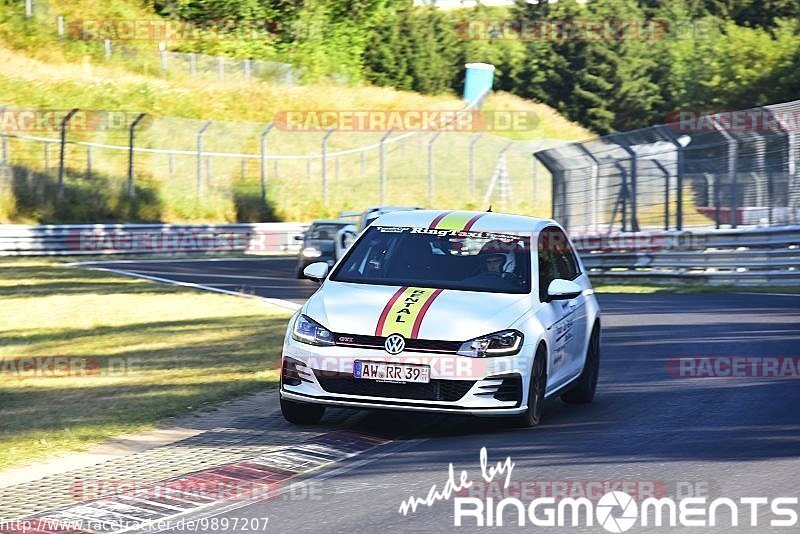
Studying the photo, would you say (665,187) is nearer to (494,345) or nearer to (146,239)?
(146,239)

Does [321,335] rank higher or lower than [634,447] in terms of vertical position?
higher

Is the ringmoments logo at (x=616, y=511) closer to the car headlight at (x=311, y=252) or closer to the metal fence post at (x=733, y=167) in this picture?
the metal fence post at (x=733, y=167)

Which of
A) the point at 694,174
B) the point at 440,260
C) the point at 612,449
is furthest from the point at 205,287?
the point at 612,449

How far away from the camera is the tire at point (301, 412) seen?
9.54 meters

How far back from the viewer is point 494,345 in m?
9.05

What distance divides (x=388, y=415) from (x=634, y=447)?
222 cm

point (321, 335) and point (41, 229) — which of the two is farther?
point (41, 229)

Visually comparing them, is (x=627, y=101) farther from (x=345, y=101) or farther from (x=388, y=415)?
(x=388, y=415)

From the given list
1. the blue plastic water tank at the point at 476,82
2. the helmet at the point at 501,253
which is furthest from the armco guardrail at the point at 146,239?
the blue plastic water tank at the point at 476,82

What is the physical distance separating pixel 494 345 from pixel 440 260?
50.3 inches

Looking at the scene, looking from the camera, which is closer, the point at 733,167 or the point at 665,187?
the point at 733,167

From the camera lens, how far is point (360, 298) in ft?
31.1

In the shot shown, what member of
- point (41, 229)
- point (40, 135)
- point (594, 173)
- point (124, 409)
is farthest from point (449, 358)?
point (40, 135)

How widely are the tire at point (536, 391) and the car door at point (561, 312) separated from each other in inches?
8.9
